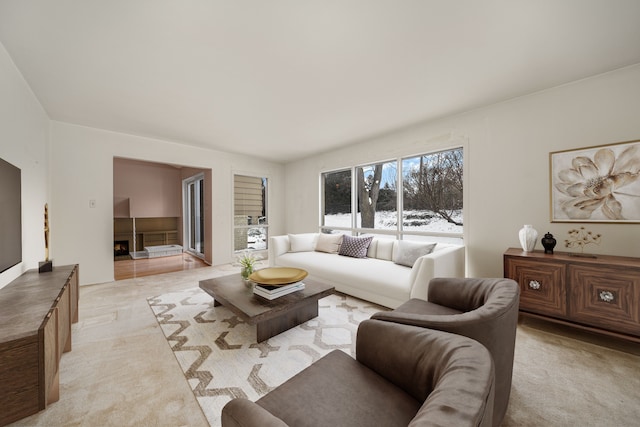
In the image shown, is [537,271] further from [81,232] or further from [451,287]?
[81,232]

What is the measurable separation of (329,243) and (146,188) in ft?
17.2

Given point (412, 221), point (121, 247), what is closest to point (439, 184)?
point (412, 221)

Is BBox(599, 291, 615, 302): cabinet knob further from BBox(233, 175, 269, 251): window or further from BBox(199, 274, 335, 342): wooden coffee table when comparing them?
BBox(233, 175, 269, 251): window

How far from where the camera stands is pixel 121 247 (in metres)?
6.11

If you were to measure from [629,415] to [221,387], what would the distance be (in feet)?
7.96

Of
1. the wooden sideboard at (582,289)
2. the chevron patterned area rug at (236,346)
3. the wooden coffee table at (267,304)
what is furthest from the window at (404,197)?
the wooden coffee table at (267,304)

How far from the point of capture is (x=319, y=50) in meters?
1.99

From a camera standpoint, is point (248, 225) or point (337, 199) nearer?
point (337, 199)

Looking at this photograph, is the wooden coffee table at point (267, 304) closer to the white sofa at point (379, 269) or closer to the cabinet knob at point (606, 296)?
the white sofa at point (379, 269)

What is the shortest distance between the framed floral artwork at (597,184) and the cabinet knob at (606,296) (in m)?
0.78

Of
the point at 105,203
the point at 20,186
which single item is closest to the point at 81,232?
the point at 105,203

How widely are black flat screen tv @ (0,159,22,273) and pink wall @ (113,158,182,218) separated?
4274 millimetres

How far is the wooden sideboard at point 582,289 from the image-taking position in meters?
1.93

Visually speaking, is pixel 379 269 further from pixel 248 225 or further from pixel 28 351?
pixel 248 225
